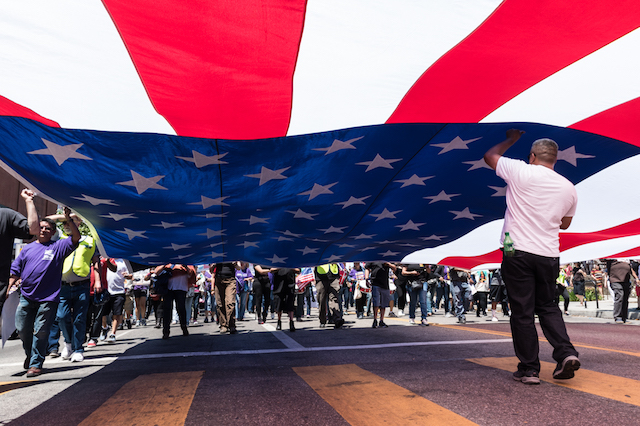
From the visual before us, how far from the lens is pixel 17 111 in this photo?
330 cm

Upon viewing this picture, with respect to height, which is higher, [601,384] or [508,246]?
[508,246]

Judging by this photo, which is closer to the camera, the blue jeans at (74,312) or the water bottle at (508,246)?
the water bottle at (508,246)

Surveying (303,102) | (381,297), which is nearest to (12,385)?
(303,102)

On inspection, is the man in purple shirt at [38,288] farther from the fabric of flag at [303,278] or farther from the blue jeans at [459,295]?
the blue jeans at [459,295]

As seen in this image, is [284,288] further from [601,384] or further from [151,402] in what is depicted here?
[601,384]

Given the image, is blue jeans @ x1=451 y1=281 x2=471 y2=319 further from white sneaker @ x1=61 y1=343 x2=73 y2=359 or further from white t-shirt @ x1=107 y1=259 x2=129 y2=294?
white sneaker @ x1=61 y1=343 x2=73 y2=359

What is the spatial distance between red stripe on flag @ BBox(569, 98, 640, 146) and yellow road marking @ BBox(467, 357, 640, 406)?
7.40 ft

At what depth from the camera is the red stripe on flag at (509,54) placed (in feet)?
9.53

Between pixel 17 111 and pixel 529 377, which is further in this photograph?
pixel 529 377

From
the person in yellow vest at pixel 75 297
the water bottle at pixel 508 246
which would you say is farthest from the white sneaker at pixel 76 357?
the water bottle at pixel 508 246

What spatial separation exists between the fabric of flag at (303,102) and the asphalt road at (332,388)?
184 centimetres

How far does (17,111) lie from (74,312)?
4823 mm

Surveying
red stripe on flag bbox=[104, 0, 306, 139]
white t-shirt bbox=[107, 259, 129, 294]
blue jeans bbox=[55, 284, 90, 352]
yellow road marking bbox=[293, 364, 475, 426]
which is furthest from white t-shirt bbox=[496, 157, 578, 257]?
white t-shirt bbox=[107, 259, 129, 294]

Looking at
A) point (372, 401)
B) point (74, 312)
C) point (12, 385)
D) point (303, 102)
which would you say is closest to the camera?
point (372, 401)
